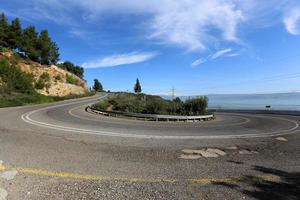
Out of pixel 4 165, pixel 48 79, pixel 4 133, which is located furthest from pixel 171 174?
pixel 48 79

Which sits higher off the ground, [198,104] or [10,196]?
[198,104]

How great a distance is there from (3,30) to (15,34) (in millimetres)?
2984

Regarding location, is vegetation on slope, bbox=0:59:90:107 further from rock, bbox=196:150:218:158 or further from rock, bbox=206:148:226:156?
rock, bbox=196:150:218:158

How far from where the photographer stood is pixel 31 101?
43906 millimetres

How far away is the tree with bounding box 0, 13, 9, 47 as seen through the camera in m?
68.6

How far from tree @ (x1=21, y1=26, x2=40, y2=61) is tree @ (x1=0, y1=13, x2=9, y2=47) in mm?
3876

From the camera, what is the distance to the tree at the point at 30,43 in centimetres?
7231

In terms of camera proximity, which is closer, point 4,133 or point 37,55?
point 4,133

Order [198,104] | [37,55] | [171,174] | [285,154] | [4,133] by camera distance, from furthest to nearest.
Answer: [37,55] < [198,104] < [4,133] < [285,154] < [171,174]

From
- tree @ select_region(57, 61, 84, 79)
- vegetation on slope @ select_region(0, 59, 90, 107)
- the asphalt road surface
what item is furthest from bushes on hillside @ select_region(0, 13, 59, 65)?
the asphalt road surface

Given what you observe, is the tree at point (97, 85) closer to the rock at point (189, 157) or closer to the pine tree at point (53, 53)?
the pine tree at point (53, 53)

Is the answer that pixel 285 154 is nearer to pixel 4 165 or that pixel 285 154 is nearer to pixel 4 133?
pixel 4 165

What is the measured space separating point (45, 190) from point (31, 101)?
40.7 meters

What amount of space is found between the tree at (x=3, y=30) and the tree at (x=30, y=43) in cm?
388
